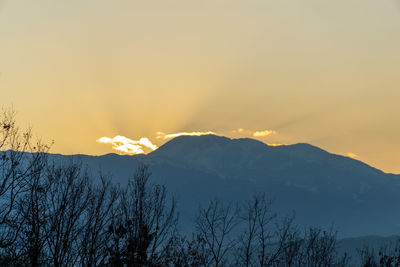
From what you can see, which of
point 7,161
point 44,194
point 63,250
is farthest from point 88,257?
point 7,161

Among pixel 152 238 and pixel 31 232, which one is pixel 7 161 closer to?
pixel 31 232

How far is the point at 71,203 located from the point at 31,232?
3.19m

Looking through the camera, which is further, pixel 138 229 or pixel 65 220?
pixel 138 229

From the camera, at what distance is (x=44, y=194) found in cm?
2458

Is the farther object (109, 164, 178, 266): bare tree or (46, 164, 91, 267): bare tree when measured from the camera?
(109, 164, 178, 266): bare tree

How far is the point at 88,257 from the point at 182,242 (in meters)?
5.72

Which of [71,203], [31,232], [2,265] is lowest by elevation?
[2,265]

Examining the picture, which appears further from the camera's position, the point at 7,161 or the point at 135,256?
the point at 135,256

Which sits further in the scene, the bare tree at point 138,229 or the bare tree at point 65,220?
the bare tree at point 138,229

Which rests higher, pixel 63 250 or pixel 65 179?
pixel 65 179

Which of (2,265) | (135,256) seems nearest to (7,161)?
(2,265)

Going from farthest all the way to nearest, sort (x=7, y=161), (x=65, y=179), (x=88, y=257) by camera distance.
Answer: (x=65, y=179) < (x=88, y=257) < (x=7, y=161)

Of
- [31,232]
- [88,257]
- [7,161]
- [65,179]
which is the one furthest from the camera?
[65,179]

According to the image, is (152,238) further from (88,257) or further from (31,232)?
(31,232)
